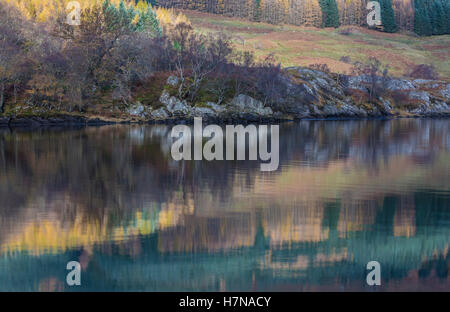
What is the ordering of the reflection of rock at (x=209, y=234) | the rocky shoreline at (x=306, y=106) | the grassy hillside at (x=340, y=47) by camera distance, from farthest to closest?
the grassy hillside at (x=340, y=47) → the rocky shoreline at (x=306, y=106) → the reflection of rock at (x=209, y=234)

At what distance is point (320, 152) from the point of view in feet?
126

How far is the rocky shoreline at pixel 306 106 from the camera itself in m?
80.1

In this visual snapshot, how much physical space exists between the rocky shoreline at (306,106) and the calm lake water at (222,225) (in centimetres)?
4843

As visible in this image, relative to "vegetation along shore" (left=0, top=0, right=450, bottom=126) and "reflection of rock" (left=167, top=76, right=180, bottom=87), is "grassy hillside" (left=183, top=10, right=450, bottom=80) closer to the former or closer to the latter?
"vegetation along shore" (left=0, top=0, right=450, bottom=126)

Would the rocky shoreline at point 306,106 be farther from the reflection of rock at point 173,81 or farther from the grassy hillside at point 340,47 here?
the grassy hillside at point 340,47

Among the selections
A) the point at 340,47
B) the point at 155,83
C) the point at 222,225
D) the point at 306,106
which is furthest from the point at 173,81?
the point at 340,47

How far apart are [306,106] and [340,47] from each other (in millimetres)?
73885

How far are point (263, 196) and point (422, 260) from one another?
870cm

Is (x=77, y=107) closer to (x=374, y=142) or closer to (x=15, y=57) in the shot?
(x=15, y=57)

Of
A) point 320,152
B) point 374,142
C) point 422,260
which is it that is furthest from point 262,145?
point 422,260

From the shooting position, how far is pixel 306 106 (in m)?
97.9

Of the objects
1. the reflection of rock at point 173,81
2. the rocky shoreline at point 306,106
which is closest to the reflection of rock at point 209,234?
the rocky shoreline at point 306,106

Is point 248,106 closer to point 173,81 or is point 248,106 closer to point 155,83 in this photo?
point 173,81

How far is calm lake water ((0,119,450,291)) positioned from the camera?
40.3 feet
